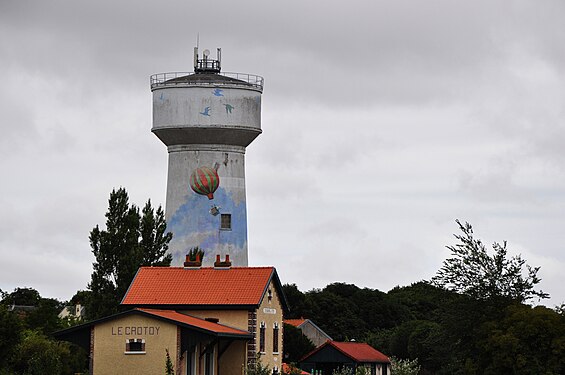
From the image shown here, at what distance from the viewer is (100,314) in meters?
60.8

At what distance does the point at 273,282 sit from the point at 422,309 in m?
58.4

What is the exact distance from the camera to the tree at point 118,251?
2413 inches

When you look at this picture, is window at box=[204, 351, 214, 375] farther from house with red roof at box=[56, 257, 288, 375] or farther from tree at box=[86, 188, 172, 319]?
tree at box=[86, 188, 172, 319]

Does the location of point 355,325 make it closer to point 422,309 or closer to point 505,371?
point 422,309

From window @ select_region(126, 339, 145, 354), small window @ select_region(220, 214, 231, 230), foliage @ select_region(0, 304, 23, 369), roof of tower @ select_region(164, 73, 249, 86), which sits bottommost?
window @ select_region(126, 339, 145, 354)

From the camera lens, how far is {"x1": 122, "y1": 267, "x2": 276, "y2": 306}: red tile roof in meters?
54.6

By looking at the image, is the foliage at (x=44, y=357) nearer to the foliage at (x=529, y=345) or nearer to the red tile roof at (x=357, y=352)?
the foliage at (x=529, y=345)

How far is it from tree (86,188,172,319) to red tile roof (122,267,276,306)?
461 centimetres

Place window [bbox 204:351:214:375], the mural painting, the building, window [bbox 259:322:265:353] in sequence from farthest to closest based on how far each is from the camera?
the building → the mural painting → window [bbox 259:322:265:353] → window [bbox 204:351:214:375]

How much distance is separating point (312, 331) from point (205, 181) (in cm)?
2021

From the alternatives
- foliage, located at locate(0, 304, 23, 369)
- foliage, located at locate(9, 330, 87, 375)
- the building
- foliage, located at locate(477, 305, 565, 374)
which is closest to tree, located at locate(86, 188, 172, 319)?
foliage, located at locate(9, 330, 87, 375)

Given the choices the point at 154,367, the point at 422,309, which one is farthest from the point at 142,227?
the point at 422,309

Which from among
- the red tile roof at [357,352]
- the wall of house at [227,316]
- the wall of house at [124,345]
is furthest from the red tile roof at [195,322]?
the red tile roof at [357,352]

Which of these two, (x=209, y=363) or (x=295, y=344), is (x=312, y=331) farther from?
(x=209, y=363)
